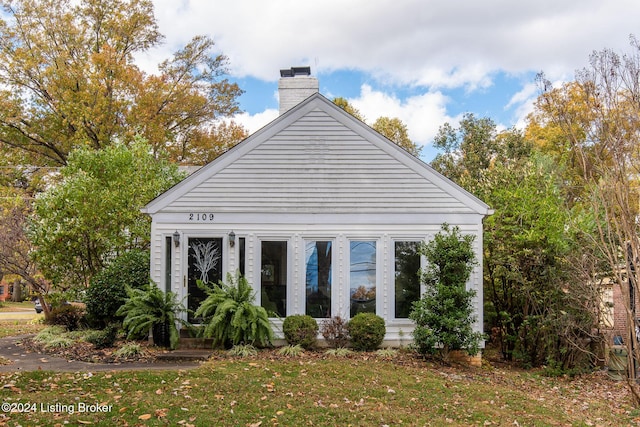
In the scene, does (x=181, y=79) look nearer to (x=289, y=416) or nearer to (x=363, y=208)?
(x=363, y=208)

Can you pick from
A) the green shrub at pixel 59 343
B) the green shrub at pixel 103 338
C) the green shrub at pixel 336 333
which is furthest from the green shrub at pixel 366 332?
the green shrub at pixel 59 343

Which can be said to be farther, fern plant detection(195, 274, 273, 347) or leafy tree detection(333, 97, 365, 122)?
leafy tree detection(333, 97, 365, 122)

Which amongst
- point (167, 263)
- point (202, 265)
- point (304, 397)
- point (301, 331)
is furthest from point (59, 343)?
point (304, 397)

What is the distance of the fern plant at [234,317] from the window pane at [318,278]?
1269 mm

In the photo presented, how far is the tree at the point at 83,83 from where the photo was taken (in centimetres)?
2377

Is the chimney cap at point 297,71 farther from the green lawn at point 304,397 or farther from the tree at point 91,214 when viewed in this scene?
the green lawn at point 304,397

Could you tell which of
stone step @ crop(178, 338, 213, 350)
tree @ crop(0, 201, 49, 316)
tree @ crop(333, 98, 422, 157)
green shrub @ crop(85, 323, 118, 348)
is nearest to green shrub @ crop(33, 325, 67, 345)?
green shrub @ crop(85, 323, 118, 348)

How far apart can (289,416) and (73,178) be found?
10.6 m

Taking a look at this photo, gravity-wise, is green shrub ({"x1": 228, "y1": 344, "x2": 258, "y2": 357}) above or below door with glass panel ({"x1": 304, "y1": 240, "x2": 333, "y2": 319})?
below

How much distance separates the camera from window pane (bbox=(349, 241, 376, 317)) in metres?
12.7

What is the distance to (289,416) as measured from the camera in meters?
7.61

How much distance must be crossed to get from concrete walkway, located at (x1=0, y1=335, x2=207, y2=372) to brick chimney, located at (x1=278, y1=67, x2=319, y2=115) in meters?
7.15

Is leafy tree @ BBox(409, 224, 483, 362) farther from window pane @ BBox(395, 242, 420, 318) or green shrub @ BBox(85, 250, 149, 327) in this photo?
green shrub @ BBox(85, 250, 149, 327)

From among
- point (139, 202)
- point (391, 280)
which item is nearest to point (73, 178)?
point (139, 202)
